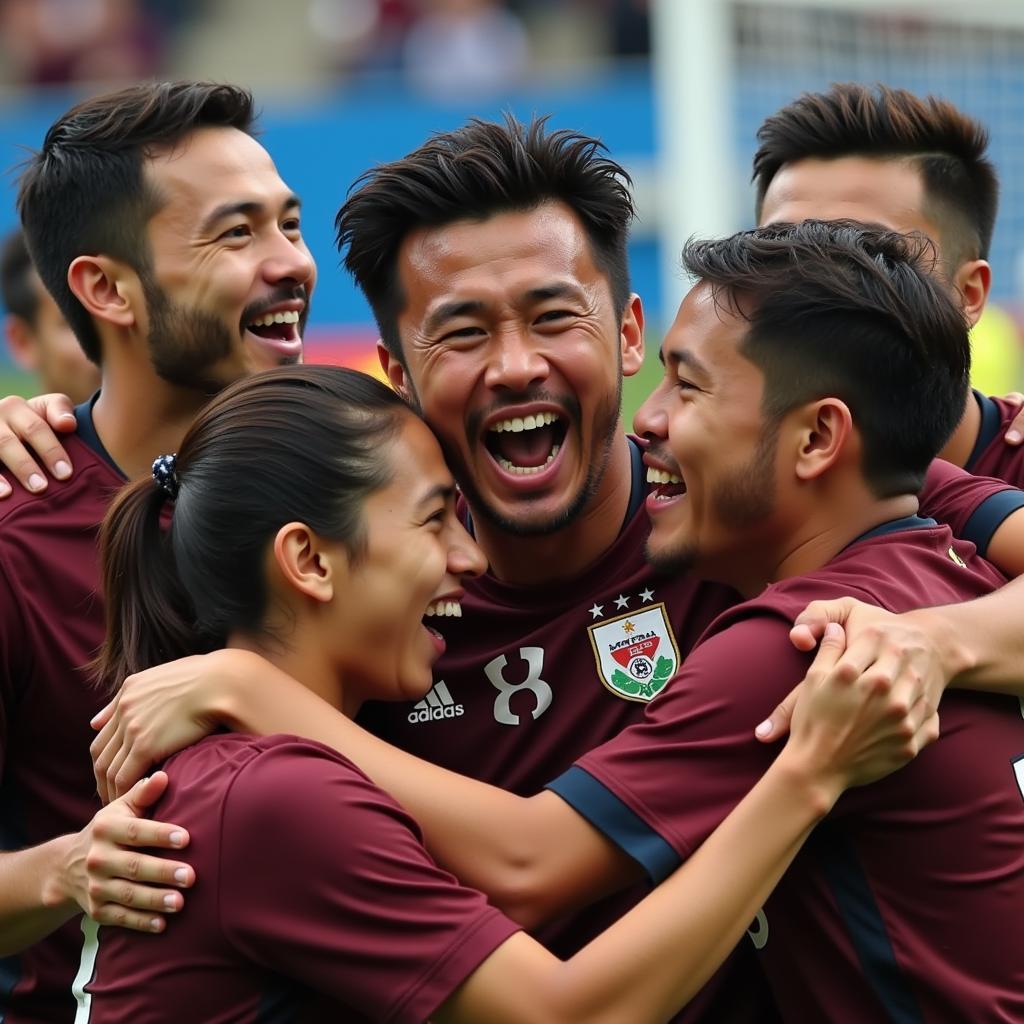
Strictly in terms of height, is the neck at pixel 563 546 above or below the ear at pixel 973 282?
below

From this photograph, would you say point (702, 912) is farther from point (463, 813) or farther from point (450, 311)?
point (450, 311)

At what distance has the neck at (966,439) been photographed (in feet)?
15.6

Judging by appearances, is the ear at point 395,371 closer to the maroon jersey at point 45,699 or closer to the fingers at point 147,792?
the maroon jersey at point 45,699

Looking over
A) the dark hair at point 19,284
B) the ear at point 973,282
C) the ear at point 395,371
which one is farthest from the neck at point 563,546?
the dark hair at point 19,284

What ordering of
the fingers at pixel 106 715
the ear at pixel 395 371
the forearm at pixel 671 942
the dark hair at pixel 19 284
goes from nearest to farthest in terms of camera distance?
the forearm at pixel 671 942 → the fingers at pixel 106 715 → the ear at pixel 395 371 → the dark hair at pixel 19 284

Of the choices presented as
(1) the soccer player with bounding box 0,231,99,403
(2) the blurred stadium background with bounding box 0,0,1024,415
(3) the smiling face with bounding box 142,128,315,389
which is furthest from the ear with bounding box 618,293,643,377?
(2) the blurred stadium background with bounding box 0,0,1024,415

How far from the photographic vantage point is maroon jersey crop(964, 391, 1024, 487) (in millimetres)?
4719

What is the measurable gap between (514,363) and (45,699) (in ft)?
4.60

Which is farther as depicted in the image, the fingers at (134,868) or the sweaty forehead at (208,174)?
the sweaty forehead at (208,174)

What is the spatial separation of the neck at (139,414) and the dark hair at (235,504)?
0.85m

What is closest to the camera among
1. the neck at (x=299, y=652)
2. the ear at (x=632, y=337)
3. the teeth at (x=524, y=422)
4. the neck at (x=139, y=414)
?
the neck at (x=299, y=652)

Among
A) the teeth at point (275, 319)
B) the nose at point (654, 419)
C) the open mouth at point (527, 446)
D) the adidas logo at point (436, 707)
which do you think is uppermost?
the teeth at point (275, 319)

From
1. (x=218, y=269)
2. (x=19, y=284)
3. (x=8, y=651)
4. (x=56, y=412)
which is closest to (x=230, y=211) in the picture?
(x=218, y=269)

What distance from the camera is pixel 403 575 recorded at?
356cm
